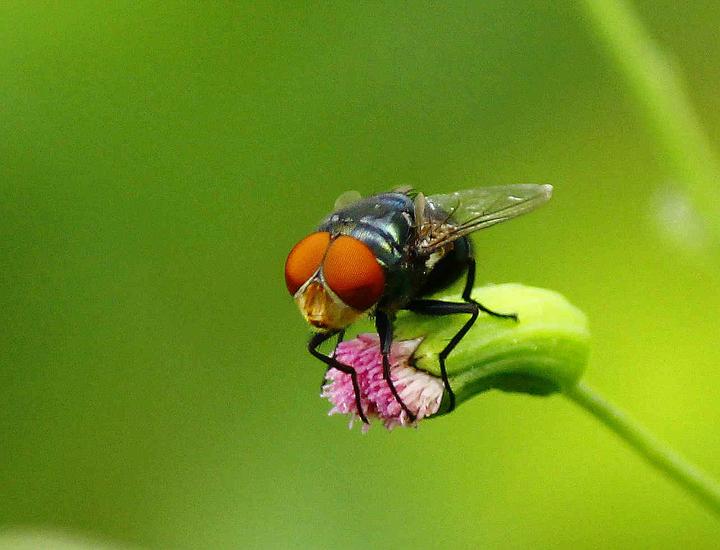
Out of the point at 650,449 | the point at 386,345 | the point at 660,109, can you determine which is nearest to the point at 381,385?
the point at 386,345

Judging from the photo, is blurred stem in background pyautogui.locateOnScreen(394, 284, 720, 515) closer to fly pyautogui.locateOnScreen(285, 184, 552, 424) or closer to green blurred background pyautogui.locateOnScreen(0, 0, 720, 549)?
fly pyautogui.locateOnScreen(285, 184, 552, 424)

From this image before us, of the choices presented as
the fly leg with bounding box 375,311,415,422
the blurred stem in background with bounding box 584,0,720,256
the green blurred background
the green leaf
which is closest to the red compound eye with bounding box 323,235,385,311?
the fly leg with bounding box 375,311,415,422

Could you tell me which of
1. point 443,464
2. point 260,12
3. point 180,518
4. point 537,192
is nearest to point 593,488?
point 443,464

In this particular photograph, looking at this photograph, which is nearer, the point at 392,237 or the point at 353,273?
the point at 353,273

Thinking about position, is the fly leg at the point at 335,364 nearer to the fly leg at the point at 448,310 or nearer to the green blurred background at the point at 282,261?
the fly leg at the point at 448,310

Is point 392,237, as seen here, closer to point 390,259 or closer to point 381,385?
point 390,259

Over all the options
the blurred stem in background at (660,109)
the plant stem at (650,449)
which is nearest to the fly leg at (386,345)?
the plant stem at (650,449)
